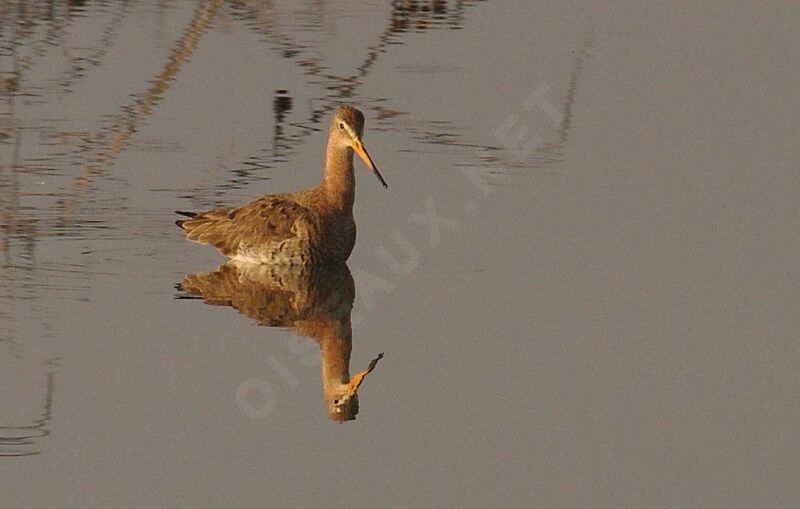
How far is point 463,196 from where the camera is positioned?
13867 mm

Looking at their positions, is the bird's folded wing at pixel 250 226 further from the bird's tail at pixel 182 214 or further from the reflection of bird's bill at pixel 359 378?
the reflection of bird's bill at pixel 359 378

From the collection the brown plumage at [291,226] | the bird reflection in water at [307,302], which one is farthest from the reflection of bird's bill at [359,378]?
the brown plumage at [291,226]

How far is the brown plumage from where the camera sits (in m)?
12.7

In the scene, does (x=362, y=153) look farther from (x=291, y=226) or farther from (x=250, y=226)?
(x=250, y=226)

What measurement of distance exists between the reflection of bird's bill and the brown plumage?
7.39 feet

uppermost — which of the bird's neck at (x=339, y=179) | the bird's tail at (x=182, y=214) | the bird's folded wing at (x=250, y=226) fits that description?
the bird's neck at (x=339, y=179)

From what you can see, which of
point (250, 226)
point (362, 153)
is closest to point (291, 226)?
point (250, 226)

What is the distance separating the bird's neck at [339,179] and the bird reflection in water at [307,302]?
1.78 ft

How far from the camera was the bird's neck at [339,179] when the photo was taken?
13062 millimetres

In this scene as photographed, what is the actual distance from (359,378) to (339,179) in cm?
322

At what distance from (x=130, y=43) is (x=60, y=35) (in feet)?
2.09

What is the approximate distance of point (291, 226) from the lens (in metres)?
12.8

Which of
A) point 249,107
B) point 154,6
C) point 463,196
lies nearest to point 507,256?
point 463,196

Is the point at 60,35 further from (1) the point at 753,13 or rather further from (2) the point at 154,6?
(1) the point at 753,13
